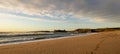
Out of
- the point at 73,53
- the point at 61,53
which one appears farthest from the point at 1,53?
the point at 73,53

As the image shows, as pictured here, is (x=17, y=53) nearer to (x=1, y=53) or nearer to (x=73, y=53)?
(x=1, y=53)

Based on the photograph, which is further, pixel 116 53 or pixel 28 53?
pixel 28 53

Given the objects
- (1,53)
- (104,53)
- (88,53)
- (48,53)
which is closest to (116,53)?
(104,53)

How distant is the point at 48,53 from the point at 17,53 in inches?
65.6

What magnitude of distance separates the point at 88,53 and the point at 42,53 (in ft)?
7.44

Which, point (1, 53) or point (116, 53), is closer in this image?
point (116, 53)

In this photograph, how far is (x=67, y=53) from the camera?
28.0ft

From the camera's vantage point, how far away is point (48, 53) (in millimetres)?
8578

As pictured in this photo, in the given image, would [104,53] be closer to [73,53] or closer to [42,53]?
[73,53]

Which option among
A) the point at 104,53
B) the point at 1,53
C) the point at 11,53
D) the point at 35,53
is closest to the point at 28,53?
the point at 35,53

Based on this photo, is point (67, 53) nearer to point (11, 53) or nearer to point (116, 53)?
point (116, 53)

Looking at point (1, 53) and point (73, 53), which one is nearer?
point (73, 53)

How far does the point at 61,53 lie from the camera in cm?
859

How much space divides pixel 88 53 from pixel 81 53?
1.12 feet
